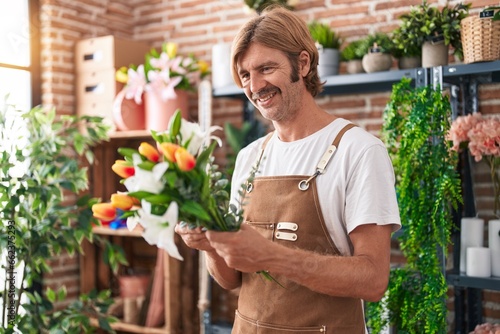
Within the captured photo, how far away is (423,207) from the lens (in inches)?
91.4

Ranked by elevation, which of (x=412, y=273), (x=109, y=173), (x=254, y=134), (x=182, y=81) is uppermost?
(x=182, y=81)

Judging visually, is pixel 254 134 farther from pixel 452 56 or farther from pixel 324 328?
pixel 324 328

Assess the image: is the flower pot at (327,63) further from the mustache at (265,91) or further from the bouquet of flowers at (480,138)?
the mustache at (265,91)

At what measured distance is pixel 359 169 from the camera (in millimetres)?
1480

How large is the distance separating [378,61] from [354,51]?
0.19 m

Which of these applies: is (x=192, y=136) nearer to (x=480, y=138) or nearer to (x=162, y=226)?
(x=162, y=226)

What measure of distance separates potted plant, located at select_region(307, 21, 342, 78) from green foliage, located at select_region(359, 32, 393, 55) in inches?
6.4

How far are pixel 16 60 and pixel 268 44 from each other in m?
2.39

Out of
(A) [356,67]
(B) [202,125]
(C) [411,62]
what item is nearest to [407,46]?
(C) [411,62]

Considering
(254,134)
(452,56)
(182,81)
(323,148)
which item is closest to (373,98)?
(452,56)

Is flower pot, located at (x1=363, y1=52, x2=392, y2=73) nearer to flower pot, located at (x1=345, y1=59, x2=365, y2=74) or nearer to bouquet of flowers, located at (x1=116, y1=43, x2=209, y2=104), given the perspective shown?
flower pot, located at (x1=345, y1=59, x2=365, y2=74)

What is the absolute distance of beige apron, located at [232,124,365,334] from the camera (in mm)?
1565

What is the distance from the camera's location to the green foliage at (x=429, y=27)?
2.58 m

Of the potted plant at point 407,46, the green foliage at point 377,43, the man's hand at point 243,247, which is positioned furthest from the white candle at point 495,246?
the man's hand at point 243,247
